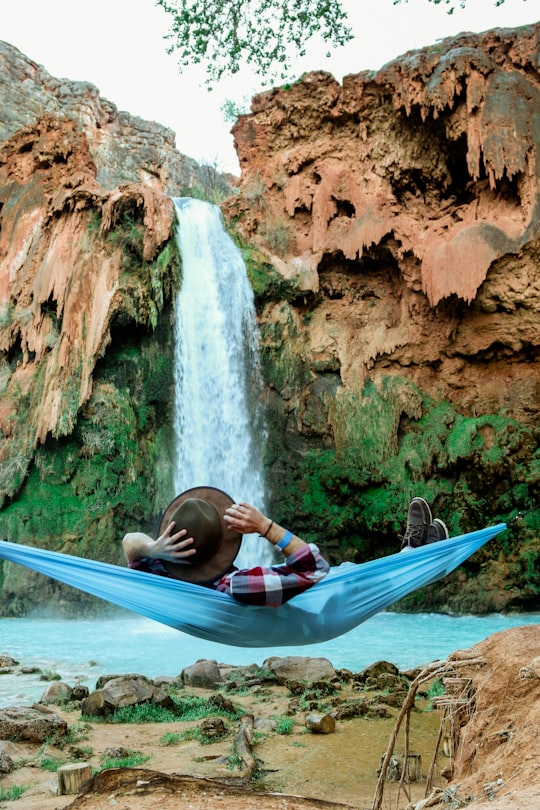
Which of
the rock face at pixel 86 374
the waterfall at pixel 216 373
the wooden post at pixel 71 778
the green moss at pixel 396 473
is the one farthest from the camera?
the waterfall at pixel 216 373

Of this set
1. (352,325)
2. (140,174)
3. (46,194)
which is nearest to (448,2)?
(352,325)

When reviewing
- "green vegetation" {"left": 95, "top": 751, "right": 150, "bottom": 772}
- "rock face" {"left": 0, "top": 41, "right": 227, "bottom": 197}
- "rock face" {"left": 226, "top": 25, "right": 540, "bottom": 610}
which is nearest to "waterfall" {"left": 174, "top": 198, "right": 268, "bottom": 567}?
"rock face" {"left": 226, "top": 25, "right": 540, "bottom": 610}

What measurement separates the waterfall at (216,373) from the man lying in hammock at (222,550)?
802cm

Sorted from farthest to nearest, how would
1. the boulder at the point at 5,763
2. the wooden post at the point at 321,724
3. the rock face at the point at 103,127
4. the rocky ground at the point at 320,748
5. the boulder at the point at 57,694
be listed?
the rock face at the point at 103,127
the boulder at the point at 57,694
the wooden post at the point at 321,724
the boulder at the point at 5,763
the rocky ground at the point at 320,748

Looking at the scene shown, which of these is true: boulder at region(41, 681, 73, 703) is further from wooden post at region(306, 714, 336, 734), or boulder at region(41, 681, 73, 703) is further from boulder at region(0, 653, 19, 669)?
wooden post at region(306, 714, 336, 734)

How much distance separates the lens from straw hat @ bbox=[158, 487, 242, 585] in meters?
2.73

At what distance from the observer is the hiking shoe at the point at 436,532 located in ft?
15.4

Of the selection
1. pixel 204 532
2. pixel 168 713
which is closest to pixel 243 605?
pixel 204 532

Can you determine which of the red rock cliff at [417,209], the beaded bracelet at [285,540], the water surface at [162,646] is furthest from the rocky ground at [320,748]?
the red rock cliff at [417,209]

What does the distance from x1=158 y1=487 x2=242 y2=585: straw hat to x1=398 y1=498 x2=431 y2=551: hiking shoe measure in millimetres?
2144

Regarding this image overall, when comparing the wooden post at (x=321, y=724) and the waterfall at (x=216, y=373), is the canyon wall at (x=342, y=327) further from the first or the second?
the wooden post at (x=321, y=724)

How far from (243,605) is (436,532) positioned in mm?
2279

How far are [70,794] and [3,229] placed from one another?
11851 millimetres

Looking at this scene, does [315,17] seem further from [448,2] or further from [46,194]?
[46,194]
